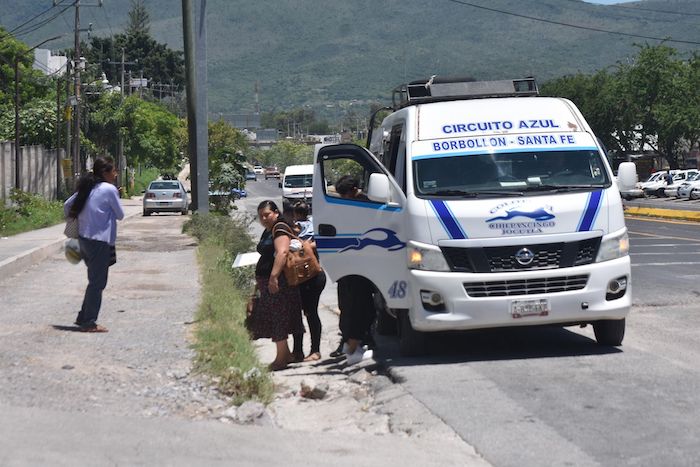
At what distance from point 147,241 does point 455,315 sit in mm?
19889

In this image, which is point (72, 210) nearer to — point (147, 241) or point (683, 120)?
point (147, 241)

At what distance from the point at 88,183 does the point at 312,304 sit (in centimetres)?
260

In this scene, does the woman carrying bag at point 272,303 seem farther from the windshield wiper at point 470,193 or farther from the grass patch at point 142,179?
the grass patch at point 142,179

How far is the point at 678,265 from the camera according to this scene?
20984 mm

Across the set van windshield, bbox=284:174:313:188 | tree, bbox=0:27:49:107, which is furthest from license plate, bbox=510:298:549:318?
tree, bbox=0:27:49:107

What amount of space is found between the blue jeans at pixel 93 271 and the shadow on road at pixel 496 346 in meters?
2.93

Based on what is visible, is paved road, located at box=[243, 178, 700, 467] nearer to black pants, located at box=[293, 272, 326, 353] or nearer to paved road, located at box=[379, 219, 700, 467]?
paved road, located at box=[379, 219, 700, 467]

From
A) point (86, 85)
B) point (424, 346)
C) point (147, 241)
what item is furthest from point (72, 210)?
point (86, 85)

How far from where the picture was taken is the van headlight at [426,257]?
10.5 m

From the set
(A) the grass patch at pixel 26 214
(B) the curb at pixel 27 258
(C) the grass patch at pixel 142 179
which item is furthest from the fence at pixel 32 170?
(C) the grass patch at pixel 142 179

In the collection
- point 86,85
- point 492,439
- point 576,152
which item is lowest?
point 492,439

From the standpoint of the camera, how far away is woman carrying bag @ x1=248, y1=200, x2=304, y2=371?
1130cm

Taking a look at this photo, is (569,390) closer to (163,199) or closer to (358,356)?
(358,356)

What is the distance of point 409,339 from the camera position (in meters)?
11.0
